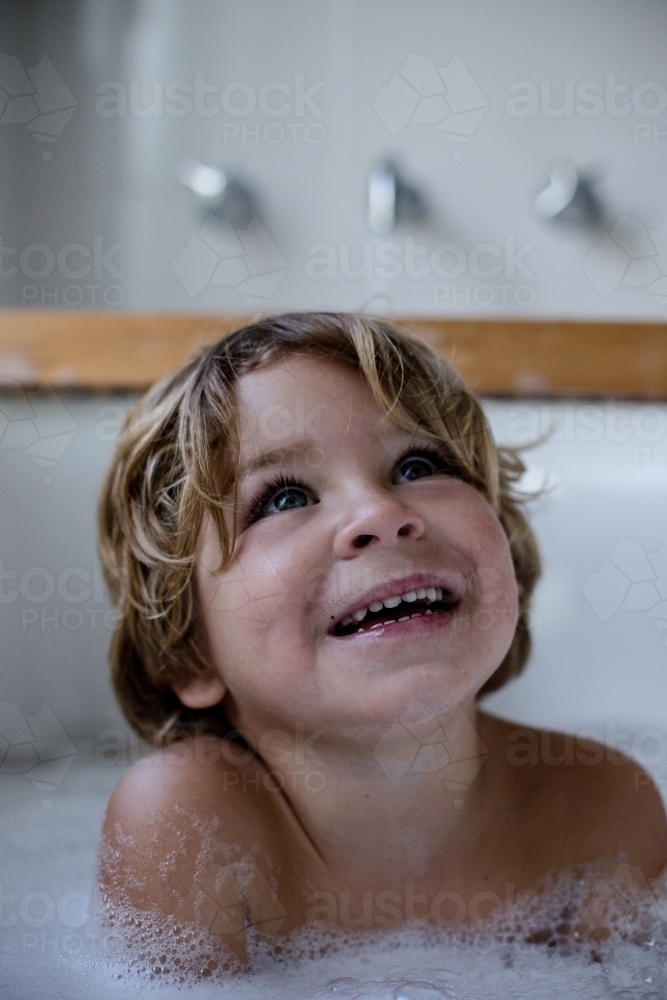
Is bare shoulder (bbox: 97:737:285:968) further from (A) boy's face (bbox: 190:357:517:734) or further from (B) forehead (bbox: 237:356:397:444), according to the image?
(B) forehead (bbox: 237:356:397:444)

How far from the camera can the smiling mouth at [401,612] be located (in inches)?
20.8

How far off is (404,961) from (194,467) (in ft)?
1.07

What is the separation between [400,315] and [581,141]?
27 centimetres

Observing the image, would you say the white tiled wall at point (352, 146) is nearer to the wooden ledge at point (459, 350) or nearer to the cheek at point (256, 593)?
the wooden ledge at point (459, 350)

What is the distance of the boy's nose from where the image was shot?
0.52 meters

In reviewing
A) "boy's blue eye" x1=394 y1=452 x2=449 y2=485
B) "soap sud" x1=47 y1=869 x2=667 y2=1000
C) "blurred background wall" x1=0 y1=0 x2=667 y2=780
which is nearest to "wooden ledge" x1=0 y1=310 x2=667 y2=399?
"blurred background wall" x1=0 y1=0 x2=667 y2=780

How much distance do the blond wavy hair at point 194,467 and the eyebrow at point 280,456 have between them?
0.01 metres

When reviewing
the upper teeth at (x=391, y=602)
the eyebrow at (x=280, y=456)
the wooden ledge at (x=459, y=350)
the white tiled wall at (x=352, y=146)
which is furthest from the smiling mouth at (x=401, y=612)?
the white tiled wall at (x=352, y=146)

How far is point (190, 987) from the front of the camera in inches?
19.5

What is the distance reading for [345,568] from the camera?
52cm

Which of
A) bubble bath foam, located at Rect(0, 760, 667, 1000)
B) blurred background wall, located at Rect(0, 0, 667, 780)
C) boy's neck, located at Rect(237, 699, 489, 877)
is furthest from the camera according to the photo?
blurred background wall, located at Rect(0, 0, 667, 780)

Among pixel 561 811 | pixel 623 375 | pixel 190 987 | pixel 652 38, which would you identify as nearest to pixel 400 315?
pixel 623 375

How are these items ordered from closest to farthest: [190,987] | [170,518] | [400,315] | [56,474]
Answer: [190,987], [170,518], [56,474], [400,315]

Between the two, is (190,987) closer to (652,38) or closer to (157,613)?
(157,613)
